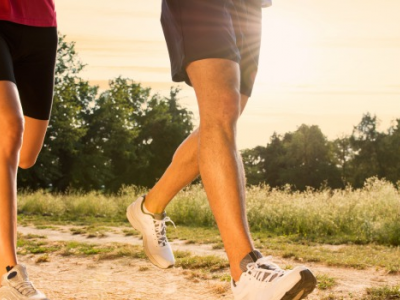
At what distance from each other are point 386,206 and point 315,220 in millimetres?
1301

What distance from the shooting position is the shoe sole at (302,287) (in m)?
2.45

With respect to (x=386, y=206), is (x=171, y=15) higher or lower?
higher

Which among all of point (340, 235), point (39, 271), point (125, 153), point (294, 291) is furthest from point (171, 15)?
point (125, 153)

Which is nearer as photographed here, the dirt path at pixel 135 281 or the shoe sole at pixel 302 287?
the shoe sole at pixel 302 287

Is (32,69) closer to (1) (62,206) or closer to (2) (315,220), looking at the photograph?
(2) (315,220)

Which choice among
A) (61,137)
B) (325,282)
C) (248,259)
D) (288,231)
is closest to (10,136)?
(248,259)

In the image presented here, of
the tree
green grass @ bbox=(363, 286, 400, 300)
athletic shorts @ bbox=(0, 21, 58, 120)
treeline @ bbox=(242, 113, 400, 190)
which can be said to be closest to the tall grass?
green grass @ bbox=(363, 286, 400, 300)

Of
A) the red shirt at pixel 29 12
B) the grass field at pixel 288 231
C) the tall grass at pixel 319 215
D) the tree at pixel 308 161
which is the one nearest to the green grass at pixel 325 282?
the grass field at pixel 288 231

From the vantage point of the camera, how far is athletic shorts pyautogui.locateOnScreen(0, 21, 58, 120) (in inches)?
139

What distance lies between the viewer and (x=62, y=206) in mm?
16188

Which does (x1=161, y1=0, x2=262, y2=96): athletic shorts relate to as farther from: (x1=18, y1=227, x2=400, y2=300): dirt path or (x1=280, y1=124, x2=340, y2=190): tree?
(x1=280, y1=124, x2=340, y2=190): tree

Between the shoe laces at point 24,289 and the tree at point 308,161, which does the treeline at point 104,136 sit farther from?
the shoe laces at point 24,289

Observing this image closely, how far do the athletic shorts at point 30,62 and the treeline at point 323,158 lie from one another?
43.6m

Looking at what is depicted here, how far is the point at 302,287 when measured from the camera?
246 centimetres
